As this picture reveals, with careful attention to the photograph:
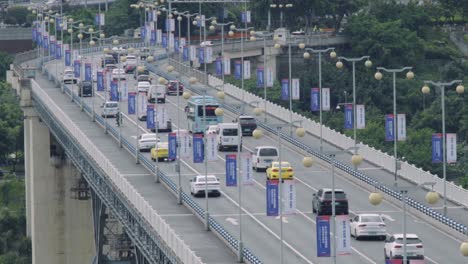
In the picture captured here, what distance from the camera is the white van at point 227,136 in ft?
374

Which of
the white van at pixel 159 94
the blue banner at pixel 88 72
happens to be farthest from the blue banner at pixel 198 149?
the blue banner at pixel 88 72

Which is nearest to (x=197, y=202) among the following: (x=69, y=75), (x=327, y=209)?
(x=327, y=209)

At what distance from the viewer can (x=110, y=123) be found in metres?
129

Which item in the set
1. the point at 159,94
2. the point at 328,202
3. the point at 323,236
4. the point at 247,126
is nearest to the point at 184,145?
the point at 328,202

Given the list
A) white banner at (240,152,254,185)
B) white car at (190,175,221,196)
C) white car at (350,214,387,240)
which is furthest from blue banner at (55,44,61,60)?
white car at (350,214,387,240)

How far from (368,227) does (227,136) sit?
3154 centimetres

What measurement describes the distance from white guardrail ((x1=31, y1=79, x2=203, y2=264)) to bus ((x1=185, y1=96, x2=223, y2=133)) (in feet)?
22.6

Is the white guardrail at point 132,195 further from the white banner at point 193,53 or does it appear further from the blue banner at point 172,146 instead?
the white banner at point 193,53

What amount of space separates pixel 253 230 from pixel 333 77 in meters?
97.2

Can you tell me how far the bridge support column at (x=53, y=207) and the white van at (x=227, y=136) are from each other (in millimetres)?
27428

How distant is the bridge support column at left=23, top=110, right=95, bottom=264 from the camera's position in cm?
14225

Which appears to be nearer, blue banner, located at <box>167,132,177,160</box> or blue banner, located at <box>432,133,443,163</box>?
blue banner, located at <box>432,133,443,163</box>

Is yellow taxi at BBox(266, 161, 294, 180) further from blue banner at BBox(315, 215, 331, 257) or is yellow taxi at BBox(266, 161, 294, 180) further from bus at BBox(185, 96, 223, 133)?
blue banner at BBox(315, 215, 331, 257)

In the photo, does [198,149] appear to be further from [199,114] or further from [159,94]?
[159,94]
